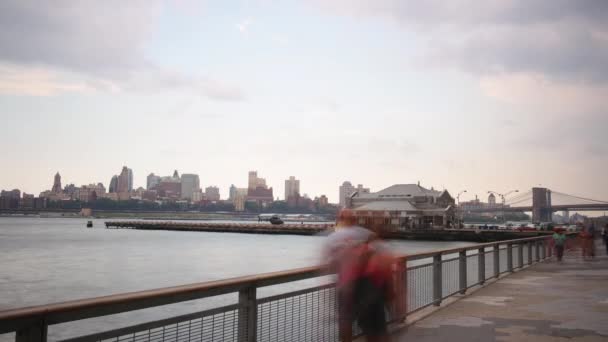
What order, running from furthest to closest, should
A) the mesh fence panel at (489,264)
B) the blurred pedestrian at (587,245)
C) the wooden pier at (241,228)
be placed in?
1. the wooden pier at (241,228)
2. the blurred pedestrian at (587,245)
3. the mesh fence panel at (489,264)

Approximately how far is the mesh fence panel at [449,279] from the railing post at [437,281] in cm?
56

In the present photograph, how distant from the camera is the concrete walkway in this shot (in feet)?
27.3

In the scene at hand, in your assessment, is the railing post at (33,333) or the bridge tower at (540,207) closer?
the railing post at (33,333)

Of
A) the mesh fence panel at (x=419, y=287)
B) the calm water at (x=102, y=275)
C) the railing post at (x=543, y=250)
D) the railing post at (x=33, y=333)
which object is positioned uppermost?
the railing post at (x=33, y=333)

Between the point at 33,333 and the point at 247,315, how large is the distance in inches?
96.7

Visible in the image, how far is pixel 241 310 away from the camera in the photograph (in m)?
5.50

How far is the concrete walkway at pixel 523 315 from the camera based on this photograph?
328 inches

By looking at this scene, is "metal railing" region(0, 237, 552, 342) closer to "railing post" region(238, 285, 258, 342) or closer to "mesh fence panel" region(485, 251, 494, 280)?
"railing post" region(238, 285, 258, 342)

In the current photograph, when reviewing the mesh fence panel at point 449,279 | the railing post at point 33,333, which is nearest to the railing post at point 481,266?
the mesh fence panel at point 449,279

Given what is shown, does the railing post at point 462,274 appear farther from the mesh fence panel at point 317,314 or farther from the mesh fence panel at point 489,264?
the mesh fence panel at point 317,314

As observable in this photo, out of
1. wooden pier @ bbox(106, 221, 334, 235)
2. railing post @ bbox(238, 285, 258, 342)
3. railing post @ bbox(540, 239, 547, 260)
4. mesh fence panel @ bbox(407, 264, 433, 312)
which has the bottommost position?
wooden pier @ bbox(106, 221, 334, 235)

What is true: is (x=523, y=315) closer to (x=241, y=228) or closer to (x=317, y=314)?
(x=317, y=314)

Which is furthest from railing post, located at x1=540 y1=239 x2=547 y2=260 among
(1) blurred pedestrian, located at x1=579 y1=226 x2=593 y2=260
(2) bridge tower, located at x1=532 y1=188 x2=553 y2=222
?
(2) bridge tower, located at x1=532 y1=188 x2=553 y2=222

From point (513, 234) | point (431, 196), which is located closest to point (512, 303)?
point (513, 234)
